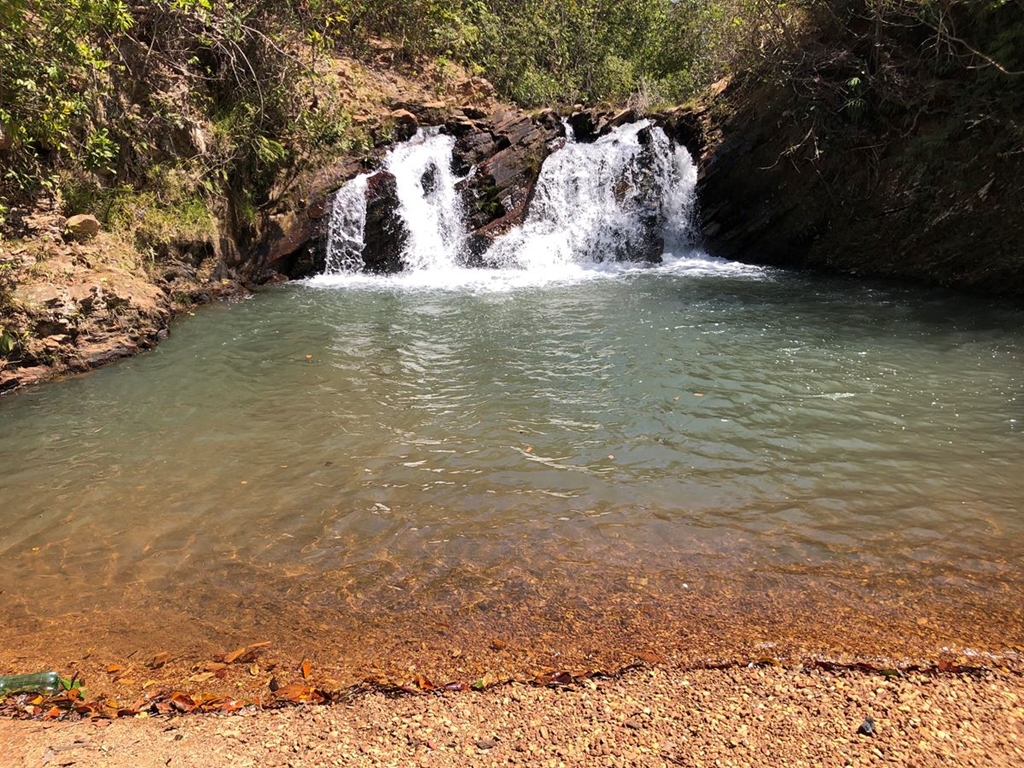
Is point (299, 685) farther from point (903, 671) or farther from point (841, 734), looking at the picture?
point (903, 671)

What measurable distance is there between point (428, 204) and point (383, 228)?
1.40 m

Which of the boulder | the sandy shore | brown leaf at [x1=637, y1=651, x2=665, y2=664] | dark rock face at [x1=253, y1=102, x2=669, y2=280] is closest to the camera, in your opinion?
the sandy shore

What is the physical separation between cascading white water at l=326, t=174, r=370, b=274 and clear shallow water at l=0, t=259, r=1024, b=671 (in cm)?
577

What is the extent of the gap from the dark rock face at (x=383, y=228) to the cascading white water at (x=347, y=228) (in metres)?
0.15

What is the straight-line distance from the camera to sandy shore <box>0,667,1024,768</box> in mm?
2543

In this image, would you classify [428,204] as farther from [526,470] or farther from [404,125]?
[526,470]

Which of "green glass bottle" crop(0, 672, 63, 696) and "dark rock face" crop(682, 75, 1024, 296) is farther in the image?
"dark rock face" crop(682, 75, 1024, 296)

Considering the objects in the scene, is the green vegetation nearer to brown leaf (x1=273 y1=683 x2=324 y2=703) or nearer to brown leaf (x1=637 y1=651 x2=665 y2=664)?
brown leaf (x1=273 y1=683 x2=324 y2=703)

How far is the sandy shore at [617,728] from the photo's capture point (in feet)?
8.34

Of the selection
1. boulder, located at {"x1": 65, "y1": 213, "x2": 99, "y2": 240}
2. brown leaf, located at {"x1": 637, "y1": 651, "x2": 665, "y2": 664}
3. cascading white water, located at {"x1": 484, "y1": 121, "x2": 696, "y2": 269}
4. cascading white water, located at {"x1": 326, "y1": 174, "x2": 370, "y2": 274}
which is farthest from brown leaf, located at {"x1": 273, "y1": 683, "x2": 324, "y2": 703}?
cascading white water, located at {"x1": 484, "y1": 121, "x2": 696, "y2": 269}

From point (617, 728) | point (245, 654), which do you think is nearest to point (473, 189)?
point (245, 654)

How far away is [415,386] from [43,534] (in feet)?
12.8

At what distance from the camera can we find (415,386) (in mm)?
7707

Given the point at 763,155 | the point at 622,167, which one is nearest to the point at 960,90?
the point at 763,155
